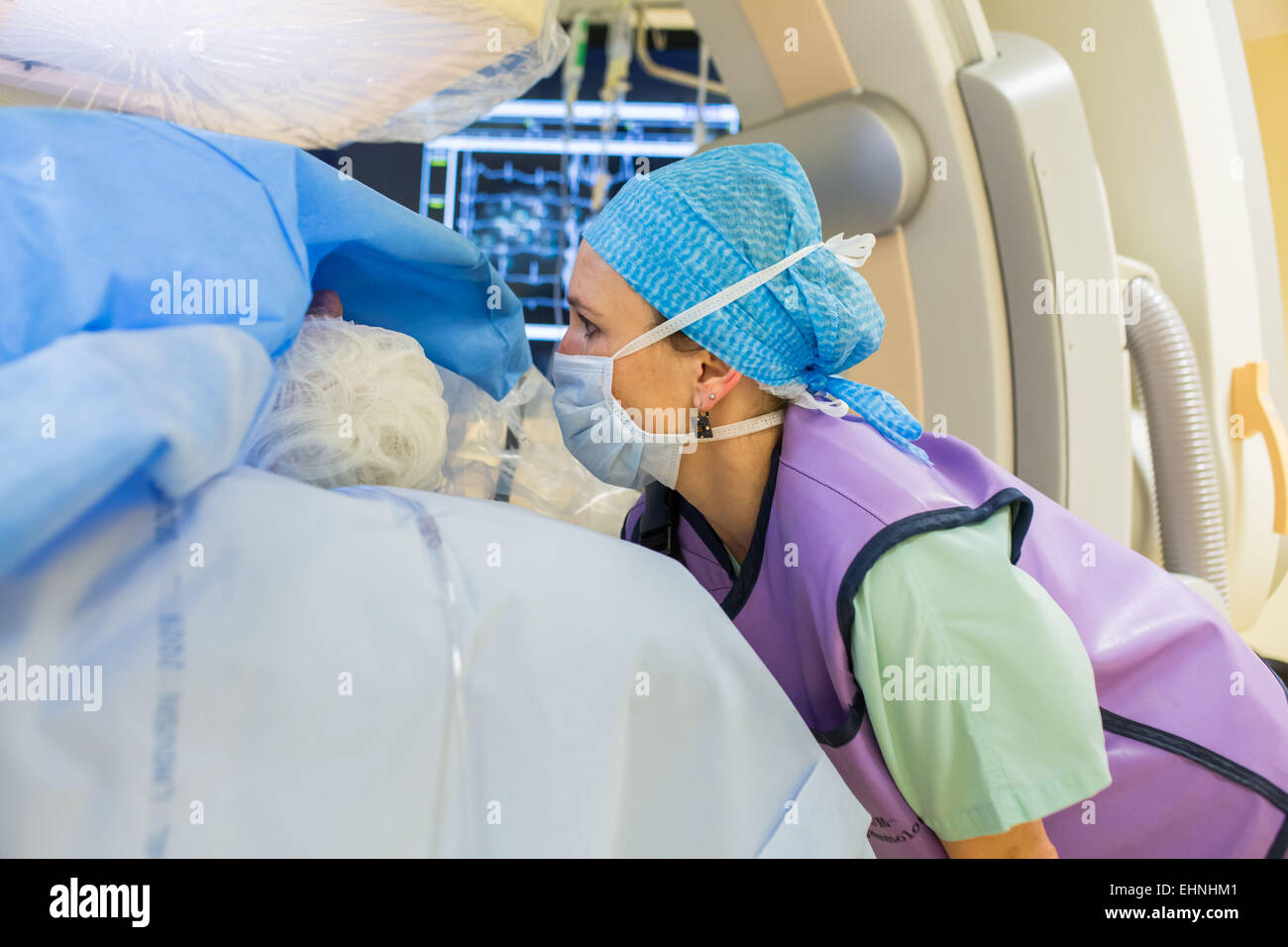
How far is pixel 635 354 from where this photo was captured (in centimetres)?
99

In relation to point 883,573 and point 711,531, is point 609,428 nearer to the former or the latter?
point 711,531

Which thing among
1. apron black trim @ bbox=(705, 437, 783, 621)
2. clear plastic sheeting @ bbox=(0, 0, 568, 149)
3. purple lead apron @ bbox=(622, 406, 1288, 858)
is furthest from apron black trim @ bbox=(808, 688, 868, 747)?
clear plastic sheeting @ bbox=(0, 0, 568, 149)

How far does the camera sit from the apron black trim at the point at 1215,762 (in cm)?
89

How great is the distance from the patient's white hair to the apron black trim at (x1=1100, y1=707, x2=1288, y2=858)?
683 millimetres

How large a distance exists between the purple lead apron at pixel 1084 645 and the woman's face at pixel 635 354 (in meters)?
0.12

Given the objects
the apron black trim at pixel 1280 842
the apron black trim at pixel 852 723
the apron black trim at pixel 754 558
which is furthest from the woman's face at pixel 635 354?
the apron black trim at pixel 1280 842

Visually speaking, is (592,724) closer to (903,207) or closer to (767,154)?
(767,154)

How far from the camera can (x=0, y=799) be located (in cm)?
45

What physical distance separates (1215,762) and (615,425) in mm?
661

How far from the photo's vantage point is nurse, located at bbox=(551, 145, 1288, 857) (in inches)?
29.5

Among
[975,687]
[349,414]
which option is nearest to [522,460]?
[349,414]

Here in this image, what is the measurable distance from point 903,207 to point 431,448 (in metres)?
1.08

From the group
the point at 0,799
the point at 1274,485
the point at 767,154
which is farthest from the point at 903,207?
the point at 0,799

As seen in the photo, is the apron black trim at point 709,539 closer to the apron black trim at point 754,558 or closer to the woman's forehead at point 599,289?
the apron black trim at point 754,558
